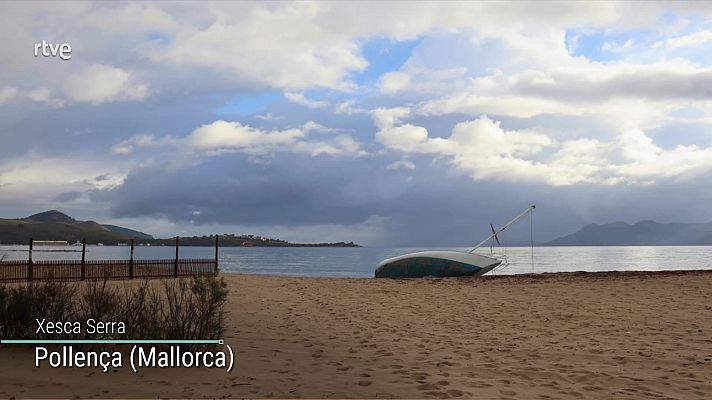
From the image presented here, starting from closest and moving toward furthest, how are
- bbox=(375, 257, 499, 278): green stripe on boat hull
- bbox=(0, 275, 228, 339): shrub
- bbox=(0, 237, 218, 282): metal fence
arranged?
bbox=(0, 275, 228, 339): shrub
bbox=(0, 237, 218, 282): metal fence
bbox=(375, 257, 499, 278): green stripe on boat hull

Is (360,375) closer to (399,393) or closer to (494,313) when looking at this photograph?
(399,393)

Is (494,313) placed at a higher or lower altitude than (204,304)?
lower

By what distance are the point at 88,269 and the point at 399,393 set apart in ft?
63.5

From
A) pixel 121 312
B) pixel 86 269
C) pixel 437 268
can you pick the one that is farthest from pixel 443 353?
pixel 437 268

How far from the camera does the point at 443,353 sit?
25.8 feet

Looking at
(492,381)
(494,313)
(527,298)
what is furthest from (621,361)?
(527,298)

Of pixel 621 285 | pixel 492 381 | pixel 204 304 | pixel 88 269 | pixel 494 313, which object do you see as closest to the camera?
pixel 492 381

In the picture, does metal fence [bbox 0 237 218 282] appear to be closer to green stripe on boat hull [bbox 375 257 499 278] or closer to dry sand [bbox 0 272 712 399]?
dry sand [bbox 0 272 712 399]

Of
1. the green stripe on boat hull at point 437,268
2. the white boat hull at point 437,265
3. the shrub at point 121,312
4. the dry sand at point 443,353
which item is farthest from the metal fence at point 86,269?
the green stripe on boat hull at point 437,268

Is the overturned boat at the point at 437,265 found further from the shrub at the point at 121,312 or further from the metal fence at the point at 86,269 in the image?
the shrub at the point at 121,312

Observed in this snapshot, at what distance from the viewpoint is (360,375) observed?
653 centimetres

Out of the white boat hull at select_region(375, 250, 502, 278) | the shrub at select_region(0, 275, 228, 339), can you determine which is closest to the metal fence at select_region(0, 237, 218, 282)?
the shrub at select_region(0, 275, 228, 339)

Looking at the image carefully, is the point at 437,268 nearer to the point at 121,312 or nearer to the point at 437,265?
the point at 437,265

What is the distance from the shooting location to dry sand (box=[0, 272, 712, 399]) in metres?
5.90
